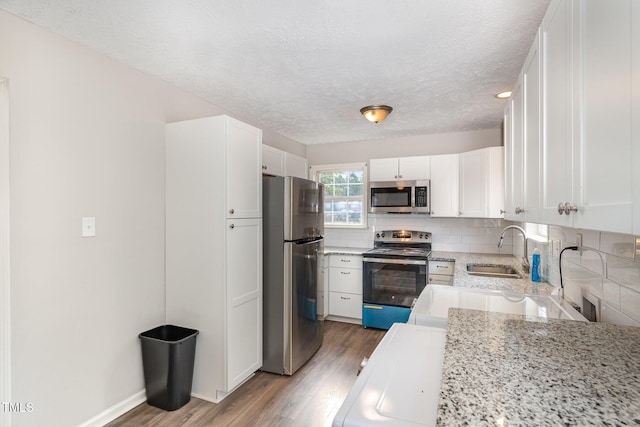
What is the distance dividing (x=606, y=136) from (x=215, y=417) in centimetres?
251

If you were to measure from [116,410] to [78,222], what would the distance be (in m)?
1.25

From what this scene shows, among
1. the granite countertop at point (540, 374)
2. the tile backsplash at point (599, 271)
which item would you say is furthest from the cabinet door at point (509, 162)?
the granite countertop at point (540, 374)

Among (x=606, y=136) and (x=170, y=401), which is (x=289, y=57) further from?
(x=170, y=401)

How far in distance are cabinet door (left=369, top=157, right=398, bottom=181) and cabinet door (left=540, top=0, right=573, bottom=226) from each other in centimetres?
282

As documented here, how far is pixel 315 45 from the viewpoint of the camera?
1.96 metres

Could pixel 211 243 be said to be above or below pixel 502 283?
above

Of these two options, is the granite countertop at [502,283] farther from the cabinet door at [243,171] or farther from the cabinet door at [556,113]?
the cabinet door at [243,171]

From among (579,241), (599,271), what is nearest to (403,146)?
(579,241)

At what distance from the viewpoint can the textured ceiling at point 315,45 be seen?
162cm

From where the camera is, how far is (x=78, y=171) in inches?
78.8

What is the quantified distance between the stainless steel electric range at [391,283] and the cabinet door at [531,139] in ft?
6.67

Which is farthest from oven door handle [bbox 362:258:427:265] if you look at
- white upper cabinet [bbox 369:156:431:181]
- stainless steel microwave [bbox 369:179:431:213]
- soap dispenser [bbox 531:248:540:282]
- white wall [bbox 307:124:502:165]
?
white wall [bbox 307:124:502:165]

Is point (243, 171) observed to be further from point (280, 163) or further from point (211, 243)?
point (280, 163)

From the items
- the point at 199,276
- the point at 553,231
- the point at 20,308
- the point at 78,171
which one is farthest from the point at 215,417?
the point at 553,231
